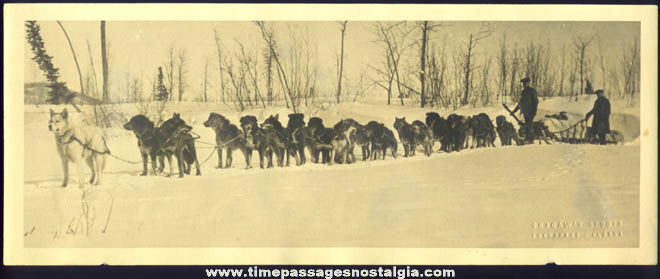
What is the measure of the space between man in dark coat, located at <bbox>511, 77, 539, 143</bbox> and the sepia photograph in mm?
13

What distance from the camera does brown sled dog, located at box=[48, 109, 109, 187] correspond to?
428 centimetres

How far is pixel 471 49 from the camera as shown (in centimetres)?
438

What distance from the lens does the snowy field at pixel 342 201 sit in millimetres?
4262

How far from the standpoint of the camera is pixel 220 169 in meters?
4.32

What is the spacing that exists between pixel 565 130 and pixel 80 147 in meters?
3.20

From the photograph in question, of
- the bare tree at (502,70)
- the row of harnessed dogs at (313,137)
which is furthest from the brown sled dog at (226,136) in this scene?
the bare tree at (502,70)

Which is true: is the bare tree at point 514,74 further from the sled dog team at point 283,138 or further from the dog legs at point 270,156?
the dog legs at point 270,156

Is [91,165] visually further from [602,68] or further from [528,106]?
[602,68]

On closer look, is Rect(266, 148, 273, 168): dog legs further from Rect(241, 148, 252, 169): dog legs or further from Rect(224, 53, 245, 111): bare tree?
Rect(224, 53, 245, 111): bare tree

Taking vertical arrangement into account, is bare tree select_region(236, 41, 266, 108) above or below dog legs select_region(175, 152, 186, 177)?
above

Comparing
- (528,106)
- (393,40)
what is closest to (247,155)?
(393,40)

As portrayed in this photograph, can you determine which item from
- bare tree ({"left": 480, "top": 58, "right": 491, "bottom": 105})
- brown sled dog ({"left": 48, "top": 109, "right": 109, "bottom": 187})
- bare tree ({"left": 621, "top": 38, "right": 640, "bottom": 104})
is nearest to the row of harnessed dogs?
bare tree ({"left": 480, "top": 58, "right": 491, "bottom": 105})
